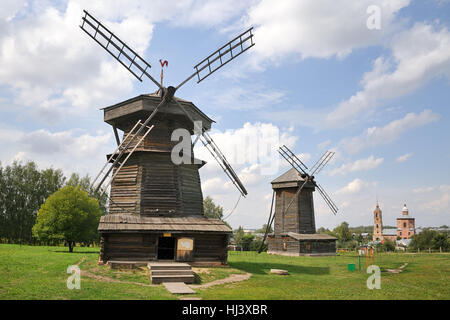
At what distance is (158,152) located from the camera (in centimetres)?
1994

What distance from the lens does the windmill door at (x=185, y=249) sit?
18.1 m

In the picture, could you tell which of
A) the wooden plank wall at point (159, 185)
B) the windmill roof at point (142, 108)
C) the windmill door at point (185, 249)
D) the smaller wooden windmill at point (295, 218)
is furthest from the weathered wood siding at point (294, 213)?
the windmill door at point (185, 249)

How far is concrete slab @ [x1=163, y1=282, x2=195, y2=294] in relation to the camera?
12147 mm

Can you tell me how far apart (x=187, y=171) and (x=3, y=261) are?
11.0 metres

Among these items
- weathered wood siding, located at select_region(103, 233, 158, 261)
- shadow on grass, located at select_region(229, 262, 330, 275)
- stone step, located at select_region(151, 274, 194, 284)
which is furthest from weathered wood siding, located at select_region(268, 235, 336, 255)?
stone step, located at select_region(151, 274, 194, 284)

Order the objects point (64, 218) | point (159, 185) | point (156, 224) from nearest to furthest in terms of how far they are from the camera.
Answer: point (156, 224), point (159, 185), point (64, 218)

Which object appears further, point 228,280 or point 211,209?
point 211,209

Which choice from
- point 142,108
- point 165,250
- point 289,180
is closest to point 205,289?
point 165,250

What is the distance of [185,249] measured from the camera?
1820 centimetres

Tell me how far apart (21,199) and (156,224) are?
131 ft

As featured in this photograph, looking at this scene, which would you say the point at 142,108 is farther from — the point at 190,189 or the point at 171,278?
the point at 171,278
